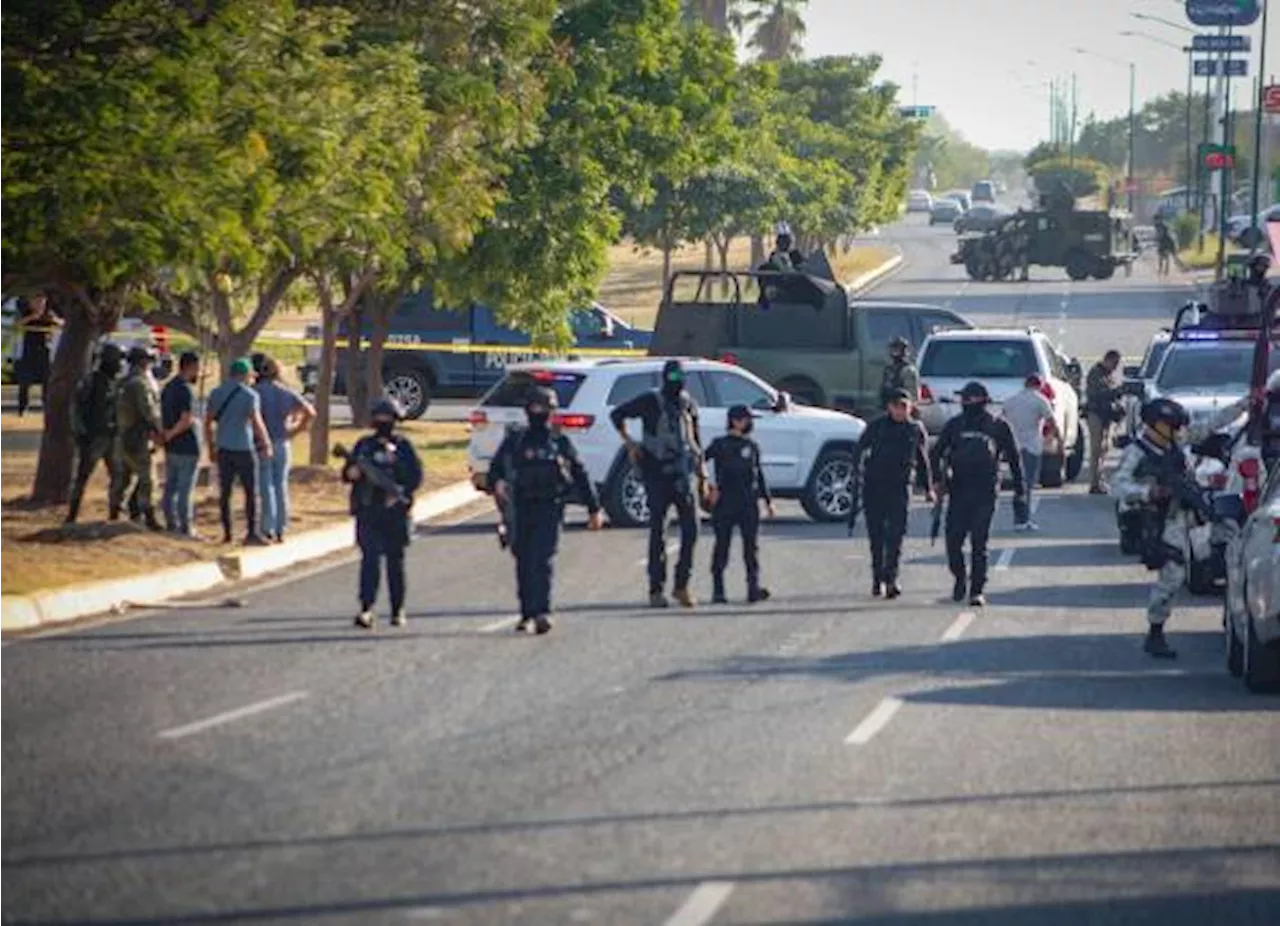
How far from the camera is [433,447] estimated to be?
45219mm

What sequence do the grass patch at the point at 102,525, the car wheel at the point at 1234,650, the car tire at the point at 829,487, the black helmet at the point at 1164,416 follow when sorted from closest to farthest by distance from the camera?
the car wheel at the point at 1234,650, the black helmet at the point at 1164,416, the grass patch at the point at 102,525, the car tire at the point at 829,487

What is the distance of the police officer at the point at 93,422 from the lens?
95.4ft

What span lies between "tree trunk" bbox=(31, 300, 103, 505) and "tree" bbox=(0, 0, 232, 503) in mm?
4136

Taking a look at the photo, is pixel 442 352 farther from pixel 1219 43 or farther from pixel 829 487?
pixel 1219 43

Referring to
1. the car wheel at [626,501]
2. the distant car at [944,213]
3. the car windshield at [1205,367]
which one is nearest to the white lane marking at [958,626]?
the car wheel at [626,501]

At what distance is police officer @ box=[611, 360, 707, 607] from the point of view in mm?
25125

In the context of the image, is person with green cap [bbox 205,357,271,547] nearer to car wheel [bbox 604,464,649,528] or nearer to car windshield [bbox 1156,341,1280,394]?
car wheel [bbox 604,464,649,528]

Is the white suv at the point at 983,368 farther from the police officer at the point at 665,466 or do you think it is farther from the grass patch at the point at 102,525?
the police officer at the point at 665,466

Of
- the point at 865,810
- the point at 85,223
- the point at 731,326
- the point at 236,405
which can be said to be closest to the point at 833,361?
the point at 731,326

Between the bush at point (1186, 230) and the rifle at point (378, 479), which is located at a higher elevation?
the bush at point (1186, 230)

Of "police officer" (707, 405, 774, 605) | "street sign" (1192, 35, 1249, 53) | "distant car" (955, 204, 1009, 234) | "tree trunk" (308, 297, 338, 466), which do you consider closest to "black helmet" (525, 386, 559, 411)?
"police officer" (707, 405, 774, 605)

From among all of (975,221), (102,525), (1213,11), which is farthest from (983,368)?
(975,221)

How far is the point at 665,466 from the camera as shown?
2525 cm

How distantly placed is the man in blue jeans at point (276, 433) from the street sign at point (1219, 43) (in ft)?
257
